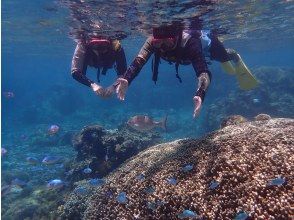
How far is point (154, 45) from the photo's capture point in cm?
830

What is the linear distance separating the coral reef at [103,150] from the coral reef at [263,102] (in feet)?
40.7

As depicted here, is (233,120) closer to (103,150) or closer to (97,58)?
(97,58)

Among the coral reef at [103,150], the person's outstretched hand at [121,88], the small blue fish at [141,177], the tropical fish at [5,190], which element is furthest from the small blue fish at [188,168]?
the tropical fish at [5,190]

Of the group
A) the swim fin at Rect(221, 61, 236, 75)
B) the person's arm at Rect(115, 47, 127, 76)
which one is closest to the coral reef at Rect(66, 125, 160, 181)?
the person's arm at Rect(115, 47, 127, 76)

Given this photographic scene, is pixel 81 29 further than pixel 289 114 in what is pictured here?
No

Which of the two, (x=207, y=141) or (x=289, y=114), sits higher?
(x=207, y=141)

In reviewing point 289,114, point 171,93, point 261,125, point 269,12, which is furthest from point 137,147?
point 171,93

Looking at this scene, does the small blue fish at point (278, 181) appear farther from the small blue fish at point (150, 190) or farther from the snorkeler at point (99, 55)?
the snorkeler at point (99, 55)

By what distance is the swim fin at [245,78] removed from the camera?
12305 millimetres

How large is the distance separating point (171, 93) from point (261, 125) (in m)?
35.1

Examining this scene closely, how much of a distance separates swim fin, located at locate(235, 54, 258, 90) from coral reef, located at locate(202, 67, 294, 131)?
10.9m

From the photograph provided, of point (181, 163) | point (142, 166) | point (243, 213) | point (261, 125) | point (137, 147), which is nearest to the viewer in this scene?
point (243, 213)

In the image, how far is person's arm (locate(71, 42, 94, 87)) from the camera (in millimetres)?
8677

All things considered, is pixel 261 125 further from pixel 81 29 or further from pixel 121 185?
pixel 81 29
